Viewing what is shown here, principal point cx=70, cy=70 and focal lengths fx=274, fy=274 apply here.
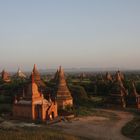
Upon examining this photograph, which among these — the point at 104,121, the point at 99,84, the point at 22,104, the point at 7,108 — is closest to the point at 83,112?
the point at 104,121

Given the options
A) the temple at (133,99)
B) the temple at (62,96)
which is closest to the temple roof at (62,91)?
the temple at (62,96)

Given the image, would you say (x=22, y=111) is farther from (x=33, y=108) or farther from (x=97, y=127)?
(x=97, y=127)

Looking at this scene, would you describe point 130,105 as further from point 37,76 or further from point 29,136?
point 29,136

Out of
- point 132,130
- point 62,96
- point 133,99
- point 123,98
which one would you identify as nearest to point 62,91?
point 62,96

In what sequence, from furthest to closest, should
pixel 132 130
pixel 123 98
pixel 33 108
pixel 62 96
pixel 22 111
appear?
1. pixel 123 98
2. pixel 62 96
3. pixel 22 111
4. pixel 33 108
5. pixel 132 130

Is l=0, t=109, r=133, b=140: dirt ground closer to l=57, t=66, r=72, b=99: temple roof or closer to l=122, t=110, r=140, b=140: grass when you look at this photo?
l=122, t=110, r=140, b=140: grass

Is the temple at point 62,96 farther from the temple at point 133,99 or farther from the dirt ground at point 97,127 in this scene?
the temple at point 133,99
